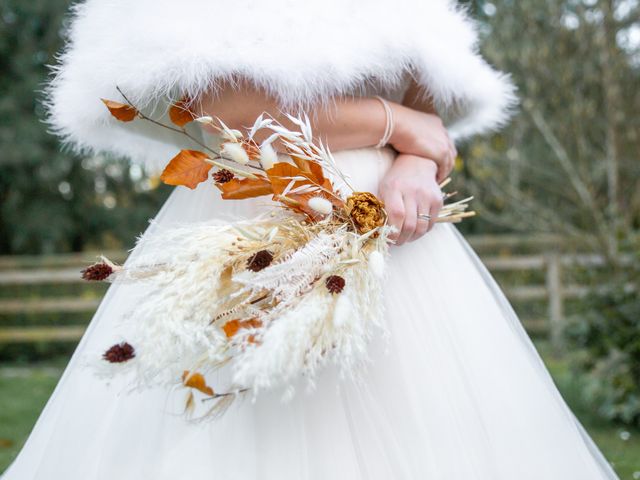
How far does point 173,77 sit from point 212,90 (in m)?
0.09

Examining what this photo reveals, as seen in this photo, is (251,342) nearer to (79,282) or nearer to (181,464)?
(181,464)

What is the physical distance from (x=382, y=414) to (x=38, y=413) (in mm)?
3946

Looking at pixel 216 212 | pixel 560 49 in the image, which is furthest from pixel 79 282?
pixel 216 212

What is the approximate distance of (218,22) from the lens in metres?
1.29

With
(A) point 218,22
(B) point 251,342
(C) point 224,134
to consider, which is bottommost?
(B) point 251,342

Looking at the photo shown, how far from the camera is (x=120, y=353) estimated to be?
1083 mm

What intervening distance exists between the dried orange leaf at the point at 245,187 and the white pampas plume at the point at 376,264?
22cm

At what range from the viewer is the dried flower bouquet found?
1.05m

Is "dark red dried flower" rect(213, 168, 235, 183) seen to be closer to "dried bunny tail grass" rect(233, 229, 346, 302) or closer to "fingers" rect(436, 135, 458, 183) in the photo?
"dried bunny tail grass" rect(233, 229, 346, 302)

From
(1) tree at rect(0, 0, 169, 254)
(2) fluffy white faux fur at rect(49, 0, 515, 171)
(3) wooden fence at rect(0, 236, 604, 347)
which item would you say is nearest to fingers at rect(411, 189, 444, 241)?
(2) fluffy white faux fur at rect(49, 0, 515, 171)

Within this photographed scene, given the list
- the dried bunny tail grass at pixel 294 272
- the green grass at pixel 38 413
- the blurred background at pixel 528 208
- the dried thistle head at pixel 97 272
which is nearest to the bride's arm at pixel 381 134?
the dried bunny tail grass at pixel 294 272

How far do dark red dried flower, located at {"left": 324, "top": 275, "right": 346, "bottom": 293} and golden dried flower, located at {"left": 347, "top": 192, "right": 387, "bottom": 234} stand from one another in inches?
5.1

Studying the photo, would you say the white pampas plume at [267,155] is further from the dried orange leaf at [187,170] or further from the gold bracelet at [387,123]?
the gold bracelet at [387,123]

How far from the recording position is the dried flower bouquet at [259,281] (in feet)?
3.44
